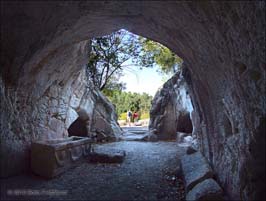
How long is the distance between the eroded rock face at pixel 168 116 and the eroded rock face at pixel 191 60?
4.93 meters

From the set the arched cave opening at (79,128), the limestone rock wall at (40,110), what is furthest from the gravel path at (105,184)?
the arched cave opening at (79,128)

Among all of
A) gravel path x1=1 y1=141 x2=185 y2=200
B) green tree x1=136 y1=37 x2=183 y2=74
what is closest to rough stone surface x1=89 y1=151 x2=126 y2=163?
gravel path x1=1 y1=141 x2=185 y2=200

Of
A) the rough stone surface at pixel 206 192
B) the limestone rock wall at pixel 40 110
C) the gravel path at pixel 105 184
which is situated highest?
the limestone rock wall at pixel 40 110

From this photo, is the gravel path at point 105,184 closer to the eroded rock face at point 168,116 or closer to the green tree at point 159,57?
the eroded rock face at point 168,116

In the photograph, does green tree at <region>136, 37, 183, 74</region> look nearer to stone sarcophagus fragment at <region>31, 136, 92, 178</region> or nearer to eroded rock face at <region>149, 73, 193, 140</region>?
eroded rock face at <region>149, 73, 193, 140</region>

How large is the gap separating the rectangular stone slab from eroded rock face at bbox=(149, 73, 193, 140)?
4.71 m

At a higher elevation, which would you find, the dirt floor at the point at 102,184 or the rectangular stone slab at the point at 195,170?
the rectangular stone slab at the point at 195,170

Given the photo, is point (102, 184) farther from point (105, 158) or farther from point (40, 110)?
point (40, 110)

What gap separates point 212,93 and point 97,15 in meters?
1.85

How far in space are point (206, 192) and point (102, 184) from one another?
162 centimetres

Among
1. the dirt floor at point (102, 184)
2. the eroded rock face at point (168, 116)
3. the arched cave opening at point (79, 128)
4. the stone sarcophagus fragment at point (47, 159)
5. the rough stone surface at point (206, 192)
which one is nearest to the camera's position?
the rough stone surface at point (206, 192)

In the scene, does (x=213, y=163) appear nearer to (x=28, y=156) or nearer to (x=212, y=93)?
(x=212, y=93)

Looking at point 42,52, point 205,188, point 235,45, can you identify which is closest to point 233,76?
point 235,45

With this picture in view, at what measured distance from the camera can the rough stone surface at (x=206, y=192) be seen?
2.35 m
